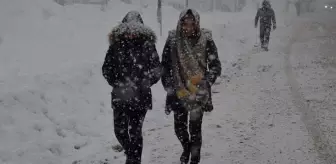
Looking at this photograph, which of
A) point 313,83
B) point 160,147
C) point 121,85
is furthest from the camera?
point 313,83

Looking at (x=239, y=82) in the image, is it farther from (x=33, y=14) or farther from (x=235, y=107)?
(x=33, y=14)

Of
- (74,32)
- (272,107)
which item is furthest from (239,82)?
(74,32)

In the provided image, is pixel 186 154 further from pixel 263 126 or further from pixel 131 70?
pixel 263 126

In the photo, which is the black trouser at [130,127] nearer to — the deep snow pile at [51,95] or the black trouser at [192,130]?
the black trouser at [192,130]

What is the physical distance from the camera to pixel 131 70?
4.43 meters

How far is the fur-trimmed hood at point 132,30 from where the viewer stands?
432 centimetres

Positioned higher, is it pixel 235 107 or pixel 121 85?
pixel 121 85

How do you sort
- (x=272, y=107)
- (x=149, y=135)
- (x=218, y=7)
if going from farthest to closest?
(x=218, y=7) < (x=272, y=107) < (x=149, y=135)

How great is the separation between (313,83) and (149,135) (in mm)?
5481

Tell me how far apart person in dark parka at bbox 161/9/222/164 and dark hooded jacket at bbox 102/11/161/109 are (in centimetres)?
35

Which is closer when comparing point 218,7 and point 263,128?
point 263,128

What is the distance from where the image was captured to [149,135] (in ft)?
22.7

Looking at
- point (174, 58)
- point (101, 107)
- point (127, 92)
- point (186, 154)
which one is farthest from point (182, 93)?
point (101, 107)

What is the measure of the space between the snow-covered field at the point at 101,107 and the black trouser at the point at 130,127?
44.4 inches
